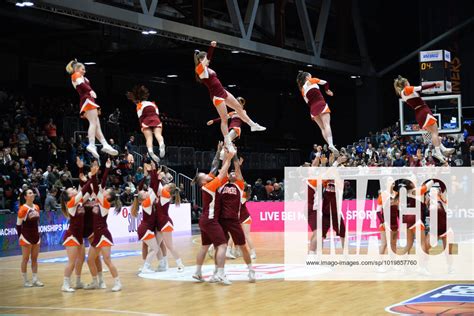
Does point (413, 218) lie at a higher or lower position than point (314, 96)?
lower

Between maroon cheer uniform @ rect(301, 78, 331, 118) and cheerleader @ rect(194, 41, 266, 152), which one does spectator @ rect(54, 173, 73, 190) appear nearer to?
cheerleader @ rect(194, 41, 266, 152)

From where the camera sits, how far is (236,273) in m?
15.3

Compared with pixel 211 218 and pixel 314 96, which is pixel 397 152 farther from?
pixel 211 218

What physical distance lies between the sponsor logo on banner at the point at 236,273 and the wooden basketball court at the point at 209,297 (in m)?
0.40

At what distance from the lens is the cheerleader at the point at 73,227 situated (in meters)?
13.2

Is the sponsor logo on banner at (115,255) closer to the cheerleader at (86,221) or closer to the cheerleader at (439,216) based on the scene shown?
the cheerleader at (86,221)

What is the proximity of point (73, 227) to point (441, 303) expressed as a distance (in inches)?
251

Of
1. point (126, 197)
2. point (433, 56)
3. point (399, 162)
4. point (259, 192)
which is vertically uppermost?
point (433, 56)

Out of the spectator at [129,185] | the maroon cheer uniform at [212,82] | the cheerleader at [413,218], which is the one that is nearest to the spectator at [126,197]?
the spectator at [129,185]

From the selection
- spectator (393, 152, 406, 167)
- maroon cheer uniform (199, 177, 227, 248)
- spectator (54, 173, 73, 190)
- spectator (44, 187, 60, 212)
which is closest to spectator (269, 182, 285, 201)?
spectator (393, 152, 406, 167)

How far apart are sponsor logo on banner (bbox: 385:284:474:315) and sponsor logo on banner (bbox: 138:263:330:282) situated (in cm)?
340

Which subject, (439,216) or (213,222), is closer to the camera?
(213,222)

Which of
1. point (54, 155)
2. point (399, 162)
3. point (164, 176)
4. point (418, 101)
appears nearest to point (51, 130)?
point (54, 155)

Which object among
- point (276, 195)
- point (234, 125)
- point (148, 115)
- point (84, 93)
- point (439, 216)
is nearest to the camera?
point (84, 93)
